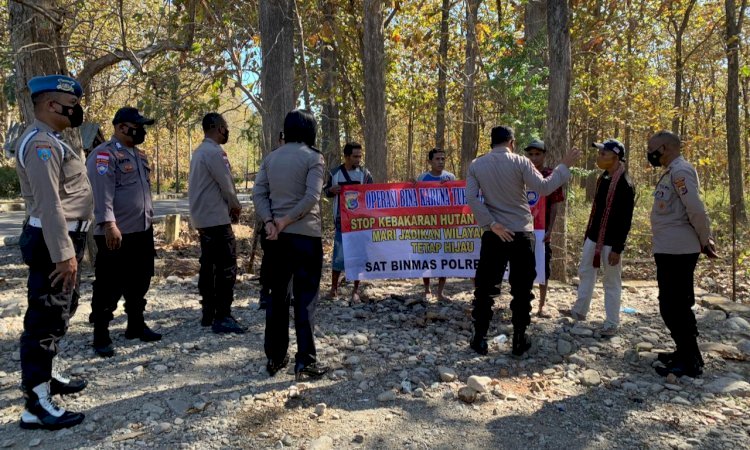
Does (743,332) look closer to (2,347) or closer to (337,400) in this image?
(337,400)

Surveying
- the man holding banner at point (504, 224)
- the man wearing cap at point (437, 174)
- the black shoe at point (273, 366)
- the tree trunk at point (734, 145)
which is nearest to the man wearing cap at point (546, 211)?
the man wearing cap at point (437, 174)

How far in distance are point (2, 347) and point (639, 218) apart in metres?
12.9

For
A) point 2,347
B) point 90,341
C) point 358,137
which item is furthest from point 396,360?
point 358,137

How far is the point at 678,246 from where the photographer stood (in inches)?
165

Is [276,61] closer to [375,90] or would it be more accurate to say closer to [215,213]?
[375,90]

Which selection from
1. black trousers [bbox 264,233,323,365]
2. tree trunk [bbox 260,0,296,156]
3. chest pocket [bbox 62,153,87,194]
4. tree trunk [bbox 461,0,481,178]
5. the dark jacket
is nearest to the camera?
chest pocket [bbox 62,153,87,194]

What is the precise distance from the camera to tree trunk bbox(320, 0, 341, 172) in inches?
421

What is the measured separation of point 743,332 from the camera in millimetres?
5363

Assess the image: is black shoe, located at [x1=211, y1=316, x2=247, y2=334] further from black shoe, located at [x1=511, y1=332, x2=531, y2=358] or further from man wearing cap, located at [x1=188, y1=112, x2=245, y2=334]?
black shoe, located at [x1=511, y1=332, x2=531, y2=358]

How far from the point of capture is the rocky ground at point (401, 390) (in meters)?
3.25

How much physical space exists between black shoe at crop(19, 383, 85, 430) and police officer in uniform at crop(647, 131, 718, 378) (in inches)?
172

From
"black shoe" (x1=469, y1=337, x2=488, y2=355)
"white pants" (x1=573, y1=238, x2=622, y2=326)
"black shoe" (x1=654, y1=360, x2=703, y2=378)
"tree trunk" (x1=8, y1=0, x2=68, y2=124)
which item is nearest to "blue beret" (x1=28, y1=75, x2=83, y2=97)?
"black shoe" (x1=469, y1=337, x2=488, y2=355)

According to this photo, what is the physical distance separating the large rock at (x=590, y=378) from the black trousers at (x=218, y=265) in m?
3.28

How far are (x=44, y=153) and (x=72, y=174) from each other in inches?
11.5
